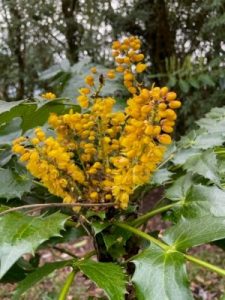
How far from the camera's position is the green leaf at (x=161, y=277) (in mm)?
858

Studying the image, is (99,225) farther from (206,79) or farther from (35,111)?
(206,79)

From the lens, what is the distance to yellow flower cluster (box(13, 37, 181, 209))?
92 centimetres

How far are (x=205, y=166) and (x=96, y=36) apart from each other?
3108 millimetres

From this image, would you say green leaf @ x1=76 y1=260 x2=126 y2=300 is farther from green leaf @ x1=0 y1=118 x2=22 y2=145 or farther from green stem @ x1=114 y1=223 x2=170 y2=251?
green leaf @ x1=0 y1=118 x2=22 y2=145

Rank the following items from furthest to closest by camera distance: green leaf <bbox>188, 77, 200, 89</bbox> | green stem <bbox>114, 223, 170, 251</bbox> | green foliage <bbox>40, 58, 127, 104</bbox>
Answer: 1. green leaf <bbox>188, 77, 200, 89</bbox>
2. green foliage <bbox>40, 58, 127, 104</bbox>
3. green stem <bbox>114, 223, 170, 251</bbox>

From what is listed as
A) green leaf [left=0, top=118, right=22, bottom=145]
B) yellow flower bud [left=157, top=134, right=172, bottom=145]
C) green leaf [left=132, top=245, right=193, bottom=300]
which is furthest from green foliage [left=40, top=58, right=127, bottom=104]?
green leaf [left=132, top=245, right=193, bottom=300]

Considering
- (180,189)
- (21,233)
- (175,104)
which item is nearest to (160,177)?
(180,189)

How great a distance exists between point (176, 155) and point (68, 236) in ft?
1.11

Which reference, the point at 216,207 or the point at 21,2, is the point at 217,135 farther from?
the point at 21,2

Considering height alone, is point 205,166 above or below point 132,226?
above

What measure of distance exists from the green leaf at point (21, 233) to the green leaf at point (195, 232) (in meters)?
0.22

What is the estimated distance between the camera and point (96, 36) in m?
4.04

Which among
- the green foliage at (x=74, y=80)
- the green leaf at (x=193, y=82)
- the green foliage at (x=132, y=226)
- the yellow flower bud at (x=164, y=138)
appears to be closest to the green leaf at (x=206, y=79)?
the green leaf at (x=193, y=82)

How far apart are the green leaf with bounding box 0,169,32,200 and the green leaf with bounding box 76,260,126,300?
242 millimetres
